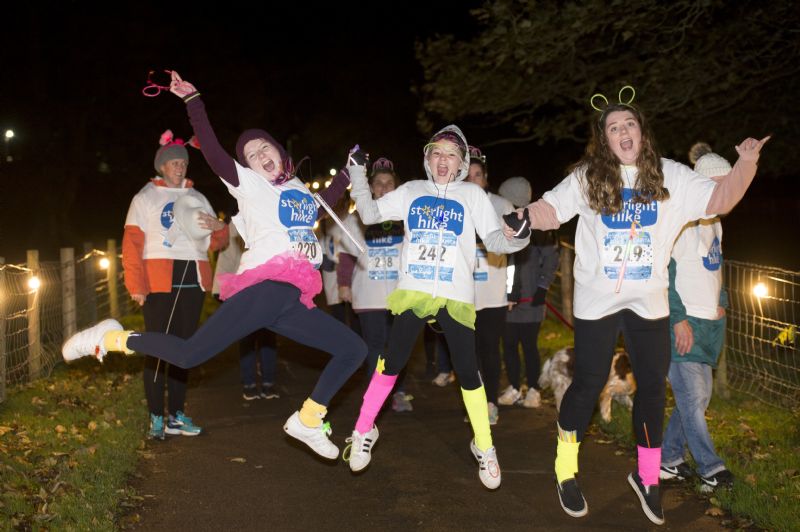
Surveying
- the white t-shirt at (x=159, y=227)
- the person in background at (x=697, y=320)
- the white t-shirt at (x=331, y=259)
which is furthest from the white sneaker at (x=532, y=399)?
the white t-shirt at (x=159, y=227)

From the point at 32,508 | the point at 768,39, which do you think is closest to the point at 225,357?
the point at 32,508

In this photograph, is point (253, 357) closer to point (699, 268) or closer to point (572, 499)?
point (572, 499)

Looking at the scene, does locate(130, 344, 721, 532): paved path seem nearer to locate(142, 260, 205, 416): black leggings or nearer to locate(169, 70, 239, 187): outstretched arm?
locate(142, 260, 205, 416): black leggings

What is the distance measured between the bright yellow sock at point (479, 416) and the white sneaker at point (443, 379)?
3819 mm

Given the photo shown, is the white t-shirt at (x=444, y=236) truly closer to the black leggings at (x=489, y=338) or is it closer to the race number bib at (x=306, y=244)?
the race number bib at (x=306, y=244)

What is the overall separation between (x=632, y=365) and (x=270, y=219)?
92.9 inches

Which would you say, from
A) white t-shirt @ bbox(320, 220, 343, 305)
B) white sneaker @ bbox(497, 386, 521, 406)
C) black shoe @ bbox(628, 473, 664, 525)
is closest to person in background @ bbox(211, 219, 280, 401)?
white t-shirt @ bbox(320, 220, 343, 305)

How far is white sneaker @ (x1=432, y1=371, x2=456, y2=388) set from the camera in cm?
970

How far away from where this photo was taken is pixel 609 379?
790cm

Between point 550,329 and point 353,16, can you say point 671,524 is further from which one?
point 353,16

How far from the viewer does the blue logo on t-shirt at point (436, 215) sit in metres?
5.71

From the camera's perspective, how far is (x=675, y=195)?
203 inches

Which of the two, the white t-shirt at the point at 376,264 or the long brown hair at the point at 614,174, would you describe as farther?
the white t-shirt at the point at 376,264

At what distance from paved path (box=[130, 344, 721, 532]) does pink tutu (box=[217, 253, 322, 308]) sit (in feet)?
A: 4.28
